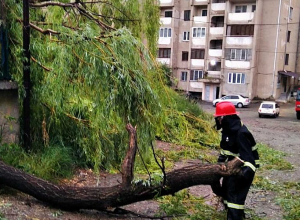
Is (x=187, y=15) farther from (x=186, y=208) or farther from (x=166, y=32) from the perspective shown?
(x=186, y=208)

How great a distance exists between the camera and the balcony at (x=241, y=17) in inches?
1176

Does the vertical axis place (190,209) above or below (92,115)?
below

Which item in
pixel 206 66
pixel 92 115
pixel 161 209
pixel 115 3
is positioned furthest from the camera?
pixel 206 66

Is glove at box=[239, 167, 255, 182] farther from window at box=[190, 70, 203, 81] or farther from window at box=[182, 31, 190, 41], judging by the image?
window at box=[182, 31, 190, 41]

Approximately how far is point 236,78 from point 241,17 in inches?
211

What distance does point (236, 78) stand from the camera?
3081 cm

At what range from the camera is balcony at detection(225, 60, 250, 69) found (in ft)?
98.8

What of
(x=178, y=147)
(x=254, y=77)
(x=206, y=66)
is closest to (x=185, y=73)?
→ (x=206, y=66)

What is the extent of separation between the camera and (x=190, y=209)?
513 centimetres

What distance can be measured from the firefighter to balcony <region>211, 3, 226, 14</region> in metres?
28.8

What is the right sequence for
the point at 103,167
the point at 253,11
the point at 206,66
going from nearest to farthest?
the point at 103,167, the point at 253,11, the point at 206,66

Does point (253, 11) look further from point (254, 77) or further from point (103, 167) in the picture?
point (103, 167)

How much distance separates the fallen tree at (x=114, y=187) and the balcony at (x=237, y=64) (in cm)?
2722

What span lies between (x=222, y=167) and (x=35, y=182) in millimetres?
2387
